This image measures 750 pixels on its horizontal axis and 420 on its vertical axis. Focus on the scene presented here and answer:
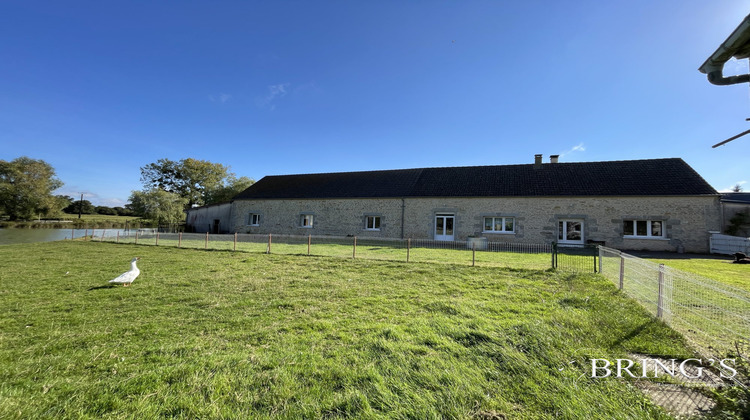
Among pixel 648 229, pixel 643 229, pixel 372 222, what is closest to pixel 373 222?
pixel 372 222

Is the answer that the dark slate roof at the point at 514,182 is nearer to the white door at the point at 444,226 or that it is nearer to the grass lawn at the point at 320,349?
the white door at the point at 444,226

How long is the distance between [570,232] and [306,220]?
1757cm

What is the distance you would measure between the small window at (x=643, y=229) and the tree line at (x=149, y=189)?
37.1 metres

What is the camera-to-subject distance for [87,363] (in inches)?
104

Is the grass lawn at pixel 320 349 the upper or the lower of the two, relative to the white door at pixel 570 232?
lower

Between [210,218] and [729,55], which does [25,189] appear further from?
[729,55]

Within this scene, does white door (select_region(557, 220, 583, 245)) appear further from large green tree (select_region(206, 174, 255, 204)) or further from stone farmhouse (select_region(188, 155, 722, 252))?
large green tree (select_region(206, 174, 255, 204))

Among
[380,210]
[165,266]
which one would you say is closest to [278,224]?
[380,210]

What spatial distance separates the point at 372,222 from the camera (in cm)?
2052

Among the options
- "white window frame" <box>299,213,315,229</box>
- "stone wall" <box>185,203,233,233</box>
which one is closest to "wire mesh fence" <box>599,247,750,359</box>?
"white window frame" <box>299,213,315,229</box>

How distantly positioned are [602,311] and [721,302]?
1244 mm

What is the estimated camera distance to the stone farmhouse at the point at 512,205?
14742 mm

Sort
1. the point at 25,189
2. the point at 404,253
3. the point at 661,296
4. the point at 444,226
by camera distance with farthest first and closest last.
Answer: the point at 25,189, the point at 444,226, the point at 404,253, the point at 661,296

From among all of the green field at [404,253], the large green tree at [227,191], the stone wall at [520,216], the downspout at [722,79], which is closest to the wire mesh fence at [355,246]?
the green field at [404,253]
